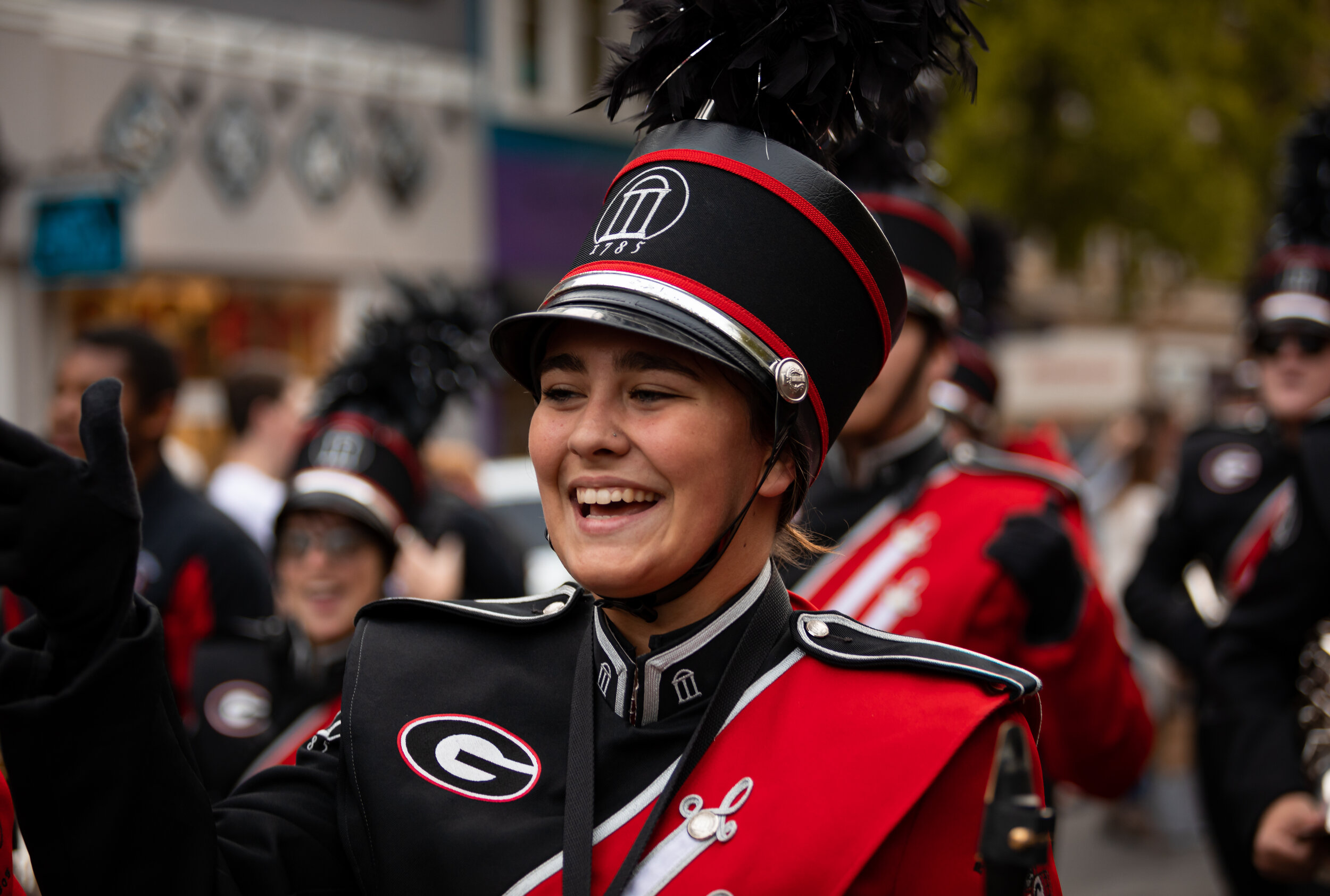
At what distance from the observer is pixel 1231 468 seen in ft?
15.9

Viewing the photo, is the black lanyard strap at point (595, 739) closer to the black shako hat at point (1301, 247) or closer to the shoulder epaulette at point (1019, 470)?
the shoulder epaulette at point (1019, 470)

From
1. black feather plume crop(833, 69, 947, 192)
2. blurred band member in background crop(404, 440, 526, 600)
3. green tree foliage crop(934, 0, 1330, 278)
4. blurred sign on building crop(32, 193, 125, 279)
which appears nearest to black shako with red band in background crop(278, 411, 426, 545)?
blurred band member in background crop(404, 440, 526, 600)

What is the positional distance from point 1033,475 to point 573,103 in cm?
1461

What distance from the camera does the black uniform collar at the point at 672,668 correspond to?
1.82 metres

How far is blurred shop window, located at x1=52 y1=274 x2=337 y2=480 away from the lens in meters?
12.1

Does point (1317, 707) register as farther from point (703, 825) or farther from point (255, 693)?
point (255, 693)

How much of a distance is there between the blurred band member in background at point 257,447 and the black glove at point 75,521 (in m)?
4.48

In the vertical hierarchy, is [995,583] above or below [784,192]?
below

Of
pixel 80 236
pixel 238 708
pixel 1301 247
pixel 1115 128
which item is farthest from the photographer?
pixel 1115 128

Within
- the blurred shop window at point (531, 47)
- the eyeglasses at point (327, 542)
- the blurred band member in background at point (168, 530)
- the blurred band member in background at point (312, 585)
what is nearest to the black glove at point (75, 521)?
the blurred band member in background at point (312, 585)


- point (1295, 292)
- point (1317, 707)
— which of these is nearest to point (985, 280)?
point (1295, 292)

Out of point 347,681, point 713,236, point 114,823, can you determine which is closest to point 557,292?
point 713,236

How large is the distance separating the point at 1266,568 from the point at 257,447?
14.9 feet

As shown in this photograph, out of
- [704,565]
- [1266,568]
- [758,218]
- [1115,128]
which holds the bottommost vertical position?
[1266,568]
